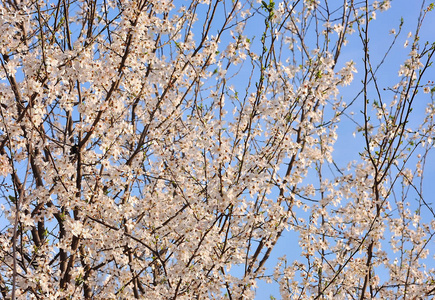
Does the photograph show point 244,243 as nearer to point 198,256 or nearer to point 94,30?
point 198,256

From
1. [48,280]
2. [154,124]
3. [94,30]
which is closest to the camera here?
[48,280]

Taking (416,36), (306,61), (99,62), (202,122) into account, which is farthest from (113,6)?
(416,36)

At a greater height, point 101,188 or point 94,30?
point 94,30

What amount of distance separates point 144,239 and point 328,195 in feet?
7.71

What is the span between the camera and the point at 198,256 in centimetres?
504

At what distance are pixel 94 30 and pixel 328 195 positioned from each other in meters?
3.57

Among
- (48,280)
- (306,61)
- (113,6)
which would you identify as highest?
(113,6)


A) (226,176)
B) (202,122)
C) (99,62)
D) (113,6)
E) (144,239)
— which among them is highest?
(113,6)

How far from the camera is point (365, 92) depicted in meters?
5.11

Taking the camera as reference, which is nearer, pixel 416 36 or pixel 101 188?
pixel 101 188

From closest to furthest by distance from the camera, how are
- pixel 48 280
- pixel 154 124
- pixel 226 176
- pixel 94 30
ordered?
pixel 48 280, pixel 226 176, pixel 154 124, pixel 94 30

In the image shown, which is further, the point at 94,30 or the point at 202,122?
the point at 94,30

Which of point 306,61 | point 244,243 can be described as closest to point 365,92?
point 306,61

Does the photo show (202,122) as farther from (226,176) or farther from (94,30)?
(94,30)
